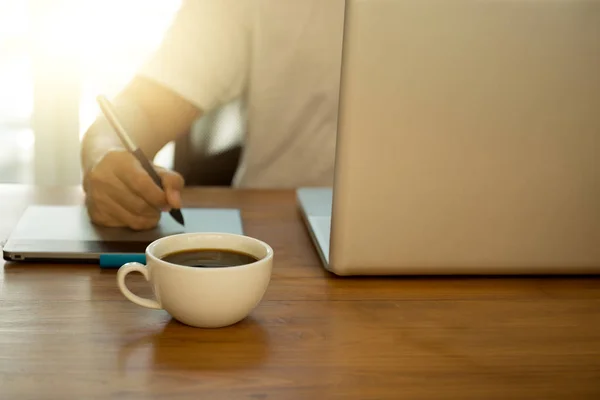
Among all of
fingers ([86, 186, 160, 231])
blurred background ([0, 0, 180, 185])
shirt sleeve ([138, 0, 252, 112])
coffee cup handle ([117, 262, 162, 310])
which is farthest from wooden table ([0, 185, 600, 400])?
blurred background ([0, 0, 180, 185])

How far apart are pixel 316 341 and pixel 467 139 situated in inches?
10.7

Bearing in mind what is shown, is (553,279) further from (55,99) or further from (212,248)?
(55,99)

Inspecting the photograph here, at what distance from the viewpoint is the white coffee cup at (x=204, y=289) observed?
0.59 metres

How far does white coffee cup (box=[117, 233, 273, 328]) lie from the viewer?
0.59m

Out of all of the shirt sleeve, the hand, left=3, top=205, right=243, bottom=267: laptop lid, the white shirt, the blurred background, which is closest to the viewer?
left=3, top=205, right=243, bottom=267: laptop lid

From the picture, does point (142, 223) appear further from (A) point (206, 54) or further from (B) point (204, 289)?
(A) point (206, 54)

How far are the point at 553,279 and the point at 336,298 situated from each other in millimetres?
264

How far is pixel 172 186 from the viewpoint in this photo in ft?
2.92

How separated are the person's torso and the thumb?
2.31ft

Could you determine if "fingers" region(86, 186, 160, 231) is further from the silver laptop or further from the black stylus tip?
the silver laptop

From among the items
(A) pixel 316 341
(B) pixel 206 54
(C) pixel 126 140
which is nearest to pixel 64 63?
(B) pixel 206 54

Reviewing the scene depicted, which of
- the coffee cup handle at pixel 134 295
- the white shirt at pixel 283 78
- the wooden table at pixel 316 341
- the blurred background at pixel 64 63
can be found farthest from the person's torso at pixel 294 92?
the coffee cup handle at pixel 134 295

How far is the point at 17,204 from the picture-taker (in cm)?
103

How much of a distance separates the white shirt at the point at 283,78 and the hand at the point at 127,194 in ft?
2.26
